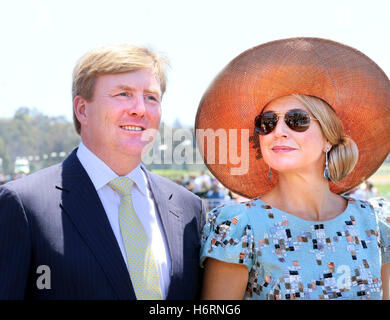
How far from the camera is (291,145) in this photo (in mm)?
2678

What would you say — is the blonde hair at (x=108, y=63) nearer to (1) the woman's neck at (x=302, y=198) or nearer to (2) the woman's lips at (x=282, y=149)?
(2) the woman's lips at (x=282, y=149)

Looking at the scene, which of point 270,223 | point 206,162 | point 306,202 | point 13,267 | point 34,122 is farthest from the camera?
point 34,122

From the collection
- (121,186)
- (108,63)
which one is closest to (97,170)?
(121,186)

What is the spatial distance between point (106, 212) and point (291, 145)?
3.78 ft

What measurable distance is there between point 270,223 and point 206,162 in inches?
31.2

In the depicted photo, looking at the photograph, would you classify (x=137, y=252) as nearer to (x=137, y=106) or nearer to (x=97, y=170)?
(x=97, y=170)

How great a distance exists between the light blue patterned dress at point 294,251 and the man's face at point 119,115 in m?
0.70

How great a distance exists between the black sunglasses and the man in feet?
2.14

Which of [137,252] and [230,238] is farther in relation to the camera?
[230,238]
